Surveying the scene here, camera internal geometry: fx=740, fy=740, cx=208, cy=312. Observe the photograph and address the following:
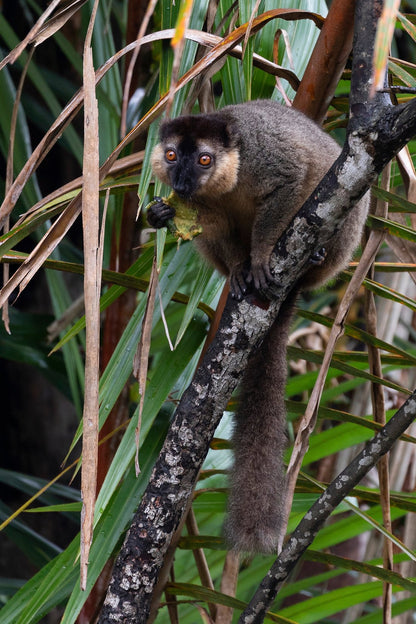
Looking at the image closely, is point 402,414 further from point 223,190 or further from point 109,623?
point 223,190

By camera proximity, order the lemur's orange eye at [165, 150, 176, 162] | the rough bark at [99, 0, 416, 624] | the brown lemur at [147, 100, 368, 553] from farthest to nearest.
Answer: the lemur's orange eye at [165, 150, 176, 162]
the brown lemur at [147, 100, 368, 553]
the rough bark at [99, 0, 416, 624]

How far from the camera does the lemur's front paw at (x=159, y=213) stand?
222 centimetres

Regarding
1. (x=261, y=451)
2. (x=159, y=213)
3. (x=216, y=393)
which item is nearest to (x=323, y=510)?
(x=216, y=393)

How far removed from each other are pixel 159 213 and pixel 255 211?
49 cm

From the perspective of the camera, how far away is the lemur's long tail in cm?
196

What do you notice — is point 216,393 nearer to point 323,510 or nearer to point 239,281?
point 323,510

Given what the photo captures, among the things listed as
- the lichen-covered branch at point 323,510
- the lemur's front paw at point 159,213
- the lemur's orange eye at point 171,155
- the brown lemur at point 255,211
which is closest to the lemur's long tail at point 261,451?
the brown lemur at point 255,211

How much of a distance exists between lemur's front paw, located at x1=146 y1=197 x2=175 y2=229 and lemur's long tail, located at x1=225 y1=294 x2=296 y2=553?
0.48m

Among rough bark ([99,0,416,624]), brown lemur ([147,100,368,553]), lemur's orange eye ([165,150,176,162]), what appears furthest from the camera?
lemur's orange eye ([165,150,176,162])

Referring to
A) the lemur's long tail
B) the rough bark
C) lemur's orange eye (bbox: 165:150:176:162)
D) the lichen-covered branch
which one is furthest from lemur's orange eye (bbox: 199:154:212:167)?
the lichen-covered branch

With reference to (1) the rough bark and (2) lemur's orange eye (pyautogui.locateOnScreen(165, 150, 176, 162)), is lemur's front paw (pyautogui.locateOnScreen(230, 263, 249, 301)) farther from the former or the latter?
(2) lemur's orange eye (pyautogui.locateOnScreen(165, 150, 176, 162))

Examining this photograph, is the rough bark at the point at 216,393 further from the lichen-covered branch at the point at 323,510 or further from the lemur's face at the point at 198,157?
the lemur's face at the point at 198,157

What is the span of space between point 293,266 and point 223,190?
96 centimetres

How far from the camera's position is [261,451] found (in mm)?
2176
